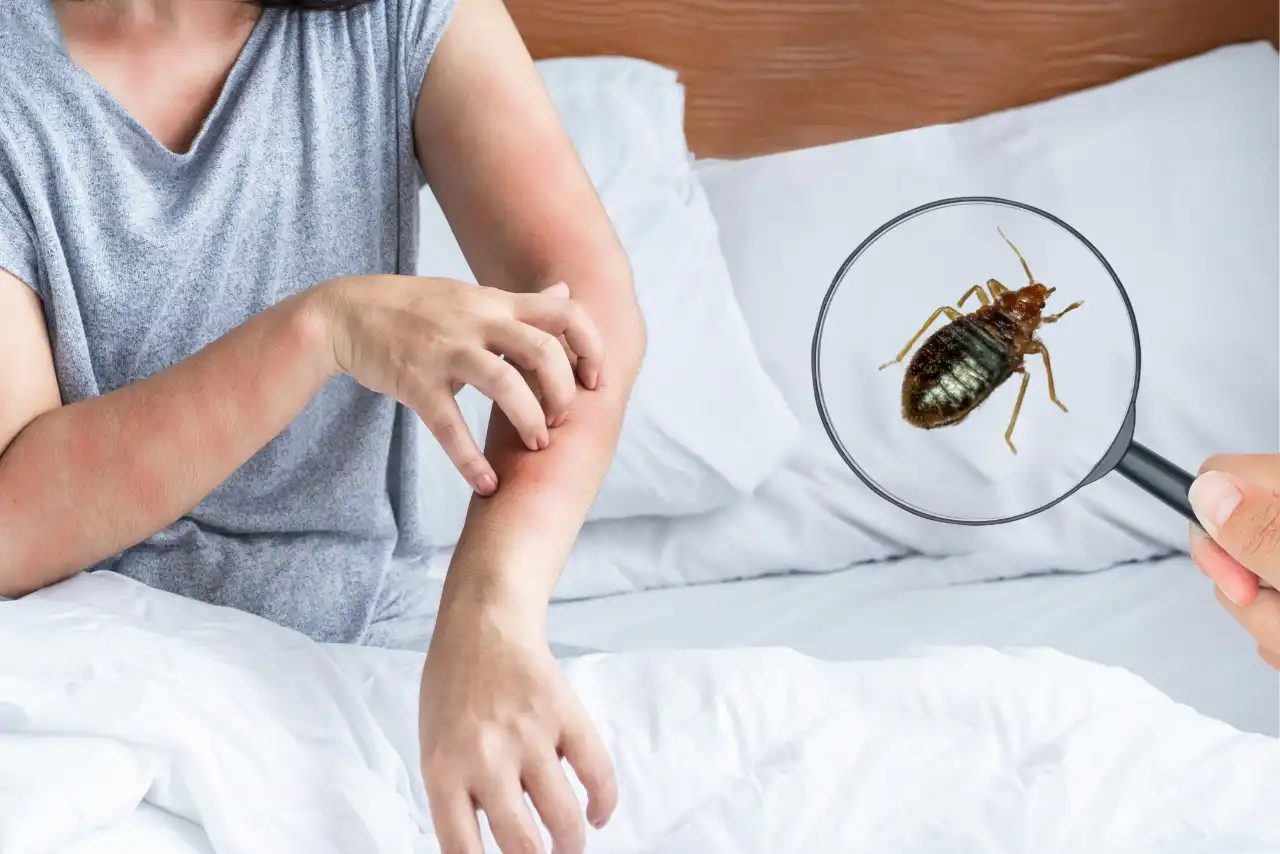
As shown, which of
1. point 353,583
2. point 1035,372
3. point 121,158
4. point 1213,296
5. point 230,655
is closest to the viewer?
point 1035,372

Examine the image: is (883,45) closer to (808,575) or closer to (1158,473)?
(808,575)

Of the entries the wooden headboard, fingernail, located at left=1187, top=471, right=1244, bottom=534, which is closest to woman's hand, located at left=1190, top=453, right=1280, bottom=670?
fingernail, located at left=1187, top=471, right=1244, bottom=534

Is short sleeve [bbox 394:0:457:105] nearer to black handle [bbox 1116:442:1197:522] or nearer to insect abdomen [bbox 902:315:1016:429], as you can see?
insect abdomen [bbox 902:315:1016:429]

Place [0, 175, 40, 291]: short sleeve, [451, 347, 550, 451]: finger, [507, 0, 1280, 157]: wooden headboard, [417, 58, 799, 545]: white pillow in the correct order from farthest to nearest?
[507, 0, 1280, 157]: wooden headboard → [417, 58, 799, 545]: white pillow → [0, 175, 40, 291]: short sleeve → [451, 347, 550, 451]: finger

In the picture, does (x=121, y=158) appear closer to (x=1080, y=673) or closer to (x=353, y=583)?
(x=353, y=583)

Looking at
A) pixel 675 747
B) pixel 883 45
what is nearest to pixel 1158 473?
pixel 675 747

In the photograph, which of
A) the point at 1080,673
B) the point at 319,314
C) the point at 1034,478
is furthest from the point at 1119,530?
the point at 319,314
